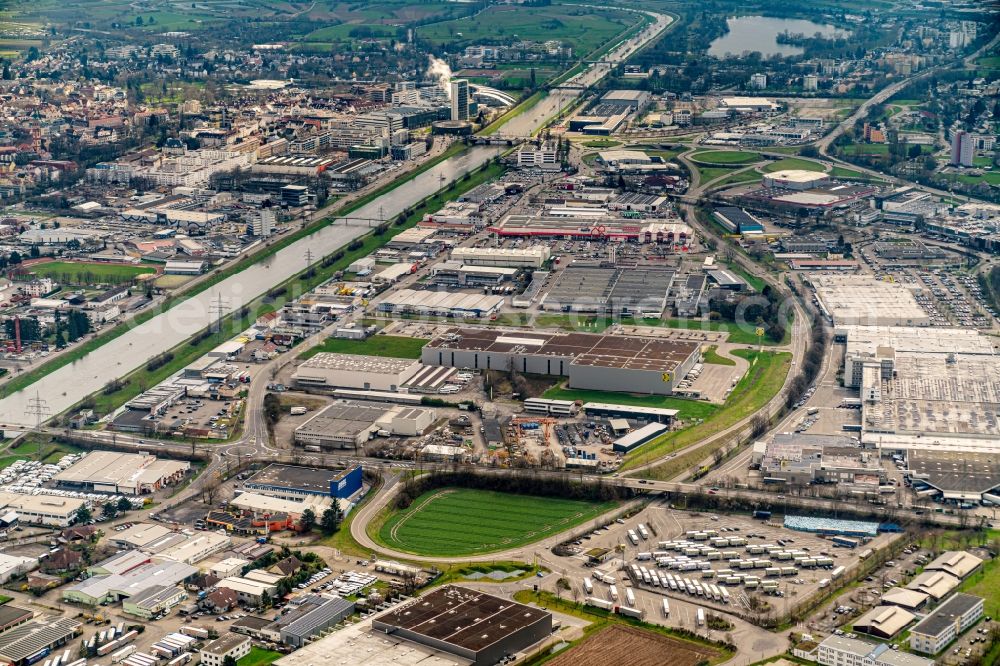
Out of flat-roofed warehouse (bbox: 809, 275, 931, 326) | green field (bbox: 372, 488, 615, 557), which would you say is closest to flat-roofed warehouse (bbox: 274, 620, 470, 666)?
green field (bbox: 372, 488, 615, 557)

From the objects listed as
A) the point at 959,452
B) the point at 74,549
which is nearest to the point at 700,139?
the point at 959,452

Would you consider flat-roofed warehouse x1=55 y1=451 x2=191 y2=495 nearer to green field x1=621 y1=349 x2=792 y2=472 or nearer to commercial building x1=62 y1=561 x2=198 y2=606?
commercial building x1=62 y1=561 x2=198 y2=606

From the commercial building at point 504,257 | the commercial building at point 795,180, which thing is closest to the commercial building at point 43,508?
the commercial building at point 504,257

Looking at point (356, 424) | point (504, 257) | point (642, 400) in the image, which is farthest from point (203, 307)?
point (642, 400)

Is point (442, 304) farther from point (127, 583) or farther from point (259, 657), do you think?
point (259, 657)

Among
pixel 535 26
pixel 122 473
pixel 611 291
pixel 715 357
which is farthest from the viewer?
pixel 535 26

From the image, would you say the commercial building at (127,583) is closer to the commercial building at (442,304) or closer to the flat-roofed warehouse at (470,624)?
the flat-roofed warehouse at (470,624)
